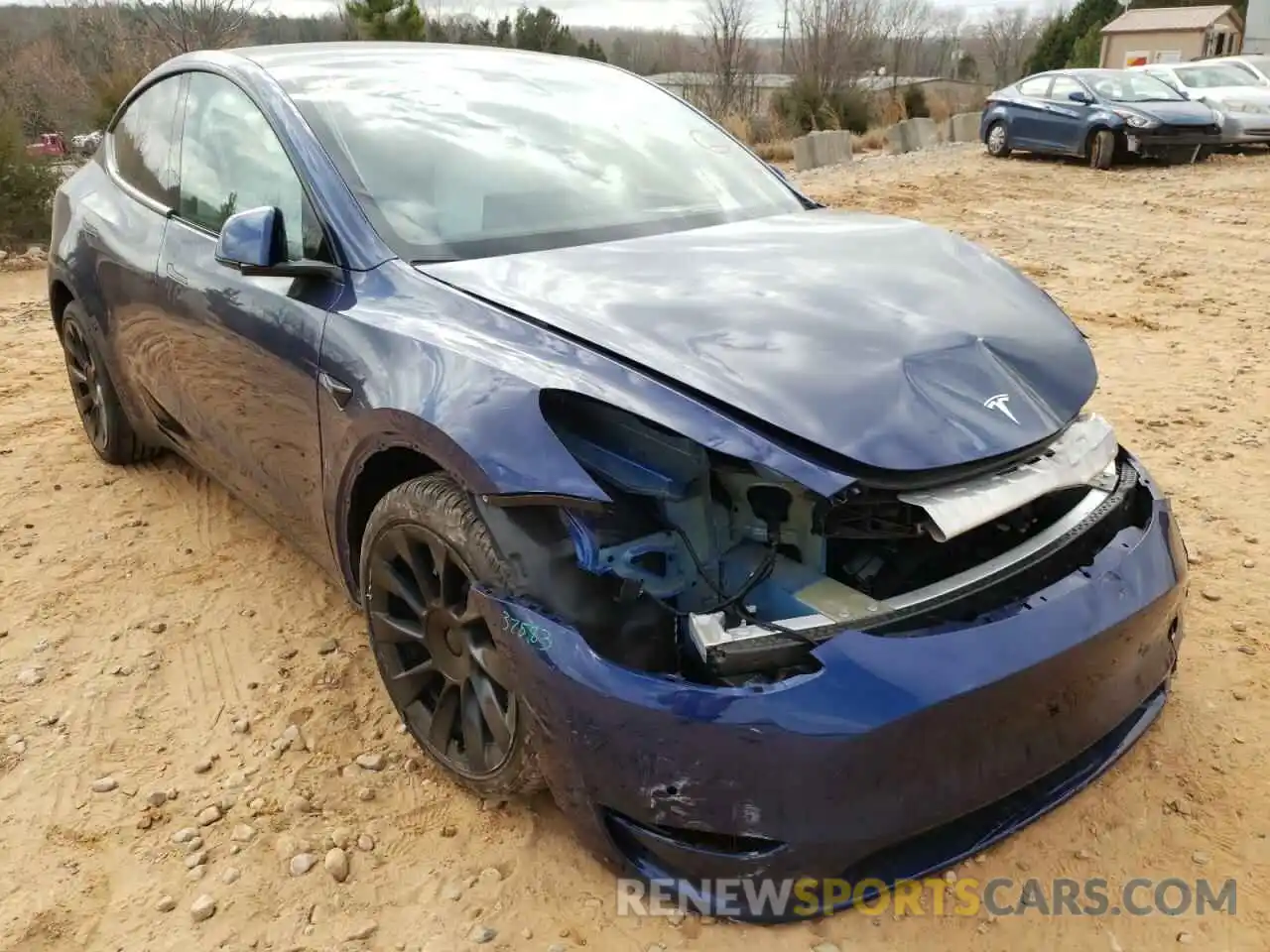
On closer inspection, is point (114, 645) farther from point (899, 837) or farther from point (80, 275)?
point (899, 837)

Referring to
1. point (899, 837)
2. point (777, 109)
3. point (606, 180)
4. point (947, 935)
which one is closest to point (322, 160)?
point (606, 180)

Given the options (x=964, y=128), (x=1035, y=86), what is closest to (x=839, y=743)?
(x=1035, y=86)

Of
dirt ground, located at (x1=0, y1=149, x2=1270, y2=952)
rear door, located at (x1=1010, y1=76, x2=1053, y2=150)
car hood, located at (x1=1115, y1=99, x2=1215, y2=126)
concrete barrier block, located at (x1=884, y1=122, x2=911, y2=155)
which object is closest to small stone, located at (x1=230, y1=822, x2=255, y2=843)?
dirt ground, located at (x1=0, y1=149, x2=1270, y2=952)

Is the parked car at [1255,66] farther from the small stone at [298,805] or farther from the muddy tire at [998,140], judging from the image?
the small stone at [298,805]

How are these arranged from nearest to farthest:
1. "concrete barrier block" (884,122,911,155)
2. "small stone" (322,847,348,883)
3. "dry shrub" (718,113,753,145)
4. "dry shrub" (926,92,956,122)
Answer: "small stone" (322,847,348,883)
"concrete barrier block" (884,122,911,155)
"dry shrub" (718,113,753,145)
"dry shrub" (926,92,956,122)

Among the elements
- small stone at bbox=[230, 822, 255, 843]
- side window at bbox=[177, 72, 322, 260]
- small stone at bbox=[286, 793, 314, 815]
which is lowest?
small stone at bbox=[230, 822, 255, 843]

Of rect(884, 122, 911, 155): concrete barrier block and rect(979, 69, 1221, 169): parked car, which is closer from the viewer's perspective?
rect(979, 69, 1221, 169): parked car

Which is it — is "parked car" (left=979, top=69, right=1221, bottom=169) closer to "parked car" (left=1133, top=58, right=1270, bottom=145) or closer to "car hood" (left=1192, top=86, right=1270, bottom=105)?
"parked car" (left=1133, top=58, right=1270, bottom=145)

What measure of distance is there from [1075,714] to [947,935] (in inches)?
19.2

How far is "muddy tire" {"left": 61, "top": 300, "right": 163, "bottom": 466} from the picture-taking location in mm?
3969

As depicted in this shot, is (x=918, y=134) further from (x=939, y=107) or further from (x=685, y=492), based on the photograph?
(x=685, y=492)

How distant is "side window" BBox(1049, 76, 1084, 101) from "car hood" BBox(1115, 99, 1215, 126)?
0.70 metres

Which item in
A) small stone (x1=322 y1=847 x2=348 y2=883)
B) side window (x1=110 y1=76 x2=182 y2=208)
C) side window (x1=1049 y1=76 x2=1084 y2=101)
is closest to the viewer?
small stone (x1=322 y1=847 x2=348 y2=883)

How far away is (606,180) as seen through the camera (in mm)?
2904
